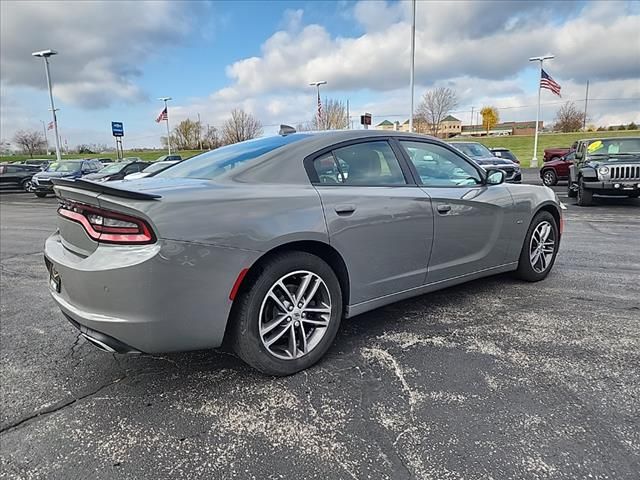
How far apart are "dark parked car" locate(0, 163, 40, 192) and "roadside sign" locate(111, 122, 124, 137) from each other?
18.2 ft

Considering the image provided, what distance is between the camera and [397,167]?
3303 mm

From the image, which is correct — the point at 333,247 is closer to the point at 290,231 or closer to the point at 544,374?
the point at 290,231

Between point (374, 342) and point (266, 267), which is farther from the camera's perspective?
point (374, 342)

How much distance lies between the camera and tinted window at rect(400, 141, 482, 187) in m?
3.45

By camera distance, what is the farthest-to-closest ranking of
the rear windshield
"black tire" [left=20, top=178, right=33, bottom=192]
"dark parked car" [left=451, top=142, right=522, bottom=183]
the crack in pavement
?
"black tire" [left=20, top=178, right=33, bottom=192] → "dark parked car" [left=451, top=142, right=522, bottom=183] → the rear windshield → the crack in pavement

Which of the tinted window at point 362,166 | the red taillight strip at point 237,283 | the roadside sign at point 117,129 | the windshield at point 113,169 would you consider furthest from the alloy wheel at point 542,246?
the roadside sign at point 117,129

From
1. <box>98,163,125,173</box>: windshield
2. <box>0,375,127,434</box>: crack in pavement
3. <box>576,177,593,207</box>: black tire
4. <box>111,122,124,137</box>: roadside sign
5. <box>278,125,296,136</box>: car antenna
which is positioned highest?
<box>111,122,124,137</box>: roadside sign

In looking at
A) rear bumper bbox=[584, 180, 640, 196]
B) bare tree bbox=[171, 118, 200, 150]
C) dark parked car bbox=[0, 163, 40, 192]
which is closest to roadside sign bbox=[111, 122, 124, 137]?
dark parked car bbox=[0, 163, 40, 192]

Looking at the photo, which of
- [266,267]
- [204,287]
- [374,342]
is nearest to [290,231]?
[266,267]

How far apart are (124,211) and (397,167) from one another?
76.0 inches

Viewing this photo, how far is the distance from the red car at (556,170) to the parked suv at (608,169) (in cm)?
590

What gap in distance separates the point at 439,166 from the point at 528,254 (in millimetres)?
1393

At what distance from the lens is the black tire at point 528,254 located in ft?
13.9

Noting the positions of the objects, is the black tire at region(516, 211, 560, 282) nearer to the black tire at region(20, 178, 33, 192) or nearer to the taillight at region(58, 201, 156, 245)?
the taillight at region(58, 201, 156, 245)
